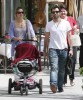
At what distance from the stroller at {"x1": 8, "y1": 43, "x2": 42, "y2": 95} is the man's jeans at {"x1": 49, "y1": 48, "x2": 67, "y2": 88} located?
29 centimetres

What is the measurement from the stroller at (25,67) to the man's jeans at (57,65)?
286mm

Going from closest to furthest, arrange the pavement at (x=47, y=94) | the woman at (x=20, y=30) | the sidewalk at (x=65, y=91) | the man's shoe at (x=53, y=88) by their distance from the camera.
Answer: the pavement at (x=47, y=94) < the sidewalk at (x=65, y=91) < the man's shoe at (x=53, y=88) < the woman at (x=20, y=30)

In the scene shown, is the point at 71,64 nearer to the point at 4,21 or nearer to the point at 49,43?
the point at 49,43

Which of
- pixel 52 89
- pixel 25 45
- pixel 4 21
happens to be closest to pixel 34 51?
pixel 25 45

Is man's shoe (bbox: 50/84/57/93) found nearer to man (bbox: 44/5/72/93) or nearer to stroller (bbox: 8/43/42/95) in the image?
man (bbox: 44/5/72/93)

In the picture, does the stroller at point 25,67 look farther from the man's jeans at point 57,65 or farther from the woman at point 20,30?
the woman at point 20,30

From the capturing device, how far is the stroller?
10242 millimetres

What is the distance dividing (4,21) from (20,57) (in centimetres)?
877

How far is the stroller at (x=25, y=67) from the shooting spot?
1024 centimetres

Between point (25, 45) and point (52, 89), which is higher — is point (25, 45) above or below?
above

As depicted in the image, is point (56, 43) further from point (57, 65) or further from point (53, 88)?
point (53, 88)

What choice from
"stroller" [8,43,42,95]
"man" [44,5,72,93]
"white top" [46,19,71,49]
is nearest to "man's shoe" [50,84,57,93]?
"man" [44,5,72,93]

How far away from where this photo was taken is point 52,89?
1050cm

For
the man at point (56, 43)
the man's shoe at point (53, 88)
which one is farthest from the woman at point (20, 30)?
the man's shoe at point (53, 88)
